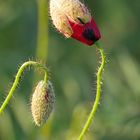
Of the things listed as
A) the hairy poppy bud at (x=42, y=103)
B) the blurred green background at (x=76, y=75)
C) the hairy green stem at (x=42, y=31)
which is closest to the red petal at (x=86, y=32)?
the hairy poppy bud at (x=42, y=103)

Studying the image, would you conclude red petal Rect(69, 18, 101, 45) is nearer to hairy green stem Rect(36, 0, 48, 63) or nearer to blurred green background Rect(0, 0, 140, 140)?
blurred green background Rect(0, 0, 140, 140)

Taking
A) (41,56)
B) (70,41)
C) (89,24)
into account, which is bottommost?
(70,41)

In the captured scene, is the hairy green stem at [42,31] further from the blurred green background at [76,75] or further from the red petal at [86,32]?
the red petal at [86,32]

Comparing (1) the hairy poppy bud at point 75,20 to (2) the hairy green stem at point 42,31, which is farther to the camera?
(2) the hairy green stem at point 42,31

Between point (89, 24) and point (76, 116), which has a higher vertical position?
point (89, 24)

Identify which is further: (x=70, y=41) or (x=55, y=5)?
(x=70, y=41)

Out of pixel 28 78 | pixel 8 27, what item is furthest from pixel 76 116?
pixel 8 27

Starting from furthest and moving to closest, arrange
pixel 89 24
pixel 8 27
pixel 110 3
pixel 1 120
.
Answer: pixel 110 3 → pixel 8 27 → pixel 1 120 → pixel 89 24

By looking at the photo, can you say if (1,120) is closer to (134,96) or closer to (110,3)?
(134,96)
